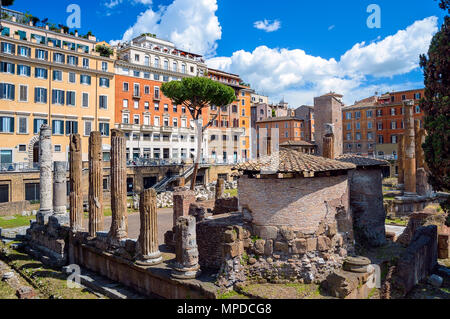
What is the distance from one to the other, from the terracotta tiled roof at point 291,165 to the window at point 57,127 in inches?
1053

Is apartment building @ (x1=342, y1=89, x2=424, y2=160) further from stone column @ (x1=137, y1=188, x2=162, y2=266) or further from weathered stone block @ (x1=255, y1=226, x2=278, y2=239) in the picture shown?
stone column @ (x1=137, y1=188, x2=162, y2=266)

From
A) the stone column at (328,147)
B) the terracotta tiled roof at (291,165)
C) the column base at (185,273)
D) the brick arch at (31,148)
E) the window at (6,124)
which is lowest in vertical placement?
the column base at (185,273)

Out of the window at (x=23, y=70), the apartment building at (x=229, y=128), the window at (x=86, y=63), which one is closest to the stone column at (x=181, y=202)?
the window at (x=23, y=70)

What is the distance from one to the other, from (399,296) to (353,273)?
54.9 inches

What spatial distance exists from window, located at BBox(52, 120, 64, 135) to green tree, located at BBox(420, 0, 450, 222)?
29.7m

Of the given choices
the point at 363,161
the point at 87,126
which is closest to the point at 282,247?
the point at 363,161

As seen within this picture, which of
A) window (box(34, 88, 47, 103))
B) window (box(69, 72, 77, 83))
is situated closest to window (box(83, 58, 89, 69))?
window (box(69, 72, 77, 83))

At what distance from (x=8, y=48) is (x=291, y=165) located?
→ 95.7ft

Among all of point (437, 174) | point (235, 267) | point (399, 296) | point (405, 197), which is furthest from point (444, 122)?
point (405, 197)

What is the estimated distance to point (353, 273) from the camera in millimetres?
8461

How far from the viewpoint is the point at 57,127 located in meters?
31.5

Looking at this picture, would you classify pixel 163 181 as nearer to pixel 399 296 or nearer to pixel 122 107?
pixel 122 107

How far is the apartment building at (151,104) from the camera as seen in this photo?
1437 inches

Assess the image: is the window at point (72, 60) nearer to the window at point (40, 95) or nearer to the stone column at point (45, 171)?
the window at point (40, 95)
